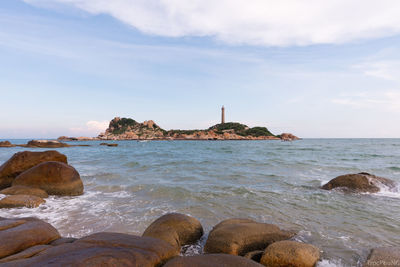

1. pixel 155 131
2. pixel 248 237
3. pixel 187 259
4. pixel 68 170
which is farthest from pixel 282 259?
pixel 155 131

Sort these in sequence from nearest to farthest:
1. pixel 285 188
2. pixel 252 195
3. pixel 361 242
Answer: pixel 361 242
pixel 252 195
pixel 285 188

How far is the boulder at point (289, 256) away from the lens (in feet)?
13.2

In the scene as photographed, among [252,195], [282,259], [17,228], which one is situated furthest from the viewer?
[252,195]

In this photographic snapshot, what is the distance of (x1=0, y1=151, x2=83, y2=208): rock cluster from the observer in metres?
8.34

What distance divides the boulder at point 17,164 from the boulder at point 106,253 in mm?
9753

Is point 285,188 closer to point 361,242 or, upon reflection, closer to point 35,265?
point 361,242

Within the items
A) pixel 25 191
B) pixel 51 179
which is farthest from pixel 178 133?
pixel 25 191

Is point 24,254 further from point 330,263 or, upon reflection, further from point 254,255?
point 330,263

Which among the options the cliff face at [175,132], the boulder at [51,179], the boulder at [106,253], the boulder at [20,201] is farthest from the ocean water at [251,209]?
the cliff face at [175,132]

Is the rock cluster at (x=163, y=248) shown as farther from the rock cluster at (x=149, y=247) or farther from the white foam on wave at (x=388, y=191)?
the white foam on wave at (x=388, y=191)

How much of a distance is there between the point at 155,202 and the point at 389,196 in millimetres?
9939

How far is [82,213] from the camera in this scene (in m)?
7.44

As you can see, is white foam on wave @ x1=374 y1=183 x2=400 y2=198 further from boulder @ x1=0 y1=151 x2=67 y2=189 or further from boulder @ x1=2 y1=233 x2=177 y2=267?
boulder @ x1=0 y1=151 x2=67 y2=189

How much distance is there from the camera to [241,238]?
15.6 ft
